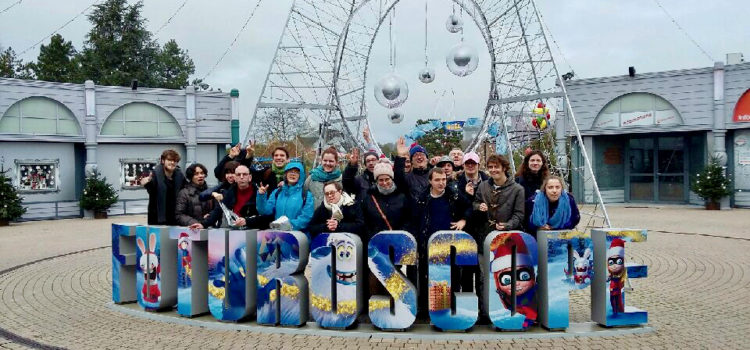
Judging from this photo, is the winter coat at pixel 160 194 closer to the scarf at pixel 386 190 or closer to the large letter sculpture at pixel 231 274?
the large letter sculpture at pixel 231 274

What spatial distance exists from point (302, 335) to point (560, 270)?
2506 mm

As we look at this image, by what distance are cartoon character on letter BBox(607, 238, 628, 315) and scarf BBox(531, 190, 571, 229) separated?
20.2 inches

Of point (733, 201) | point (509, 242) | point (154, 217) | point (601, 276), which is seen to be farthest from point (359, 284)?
point (733, 201)

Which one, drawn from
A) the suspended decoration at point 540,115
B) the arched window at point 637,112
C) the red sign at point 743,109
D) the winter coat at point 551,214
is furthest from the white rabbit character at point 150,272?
the red sign at point 743,109

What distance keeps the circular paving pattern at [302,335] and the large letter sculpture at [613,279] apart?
0.71 ft

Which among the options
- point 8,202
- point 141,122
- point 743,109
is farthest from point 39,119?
point 743,109

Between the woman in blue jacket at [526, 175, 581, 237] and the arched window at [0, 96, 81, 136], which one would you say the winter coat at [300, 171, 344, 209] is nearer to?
the woman in blue jacket at [526, 175, 581, 237]

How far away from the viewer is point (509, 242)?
18.7 ft

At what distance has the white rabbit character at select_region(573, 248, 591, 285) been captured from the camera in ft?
19.1

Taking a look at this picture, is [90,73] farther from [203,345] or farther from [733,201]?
[203,345]

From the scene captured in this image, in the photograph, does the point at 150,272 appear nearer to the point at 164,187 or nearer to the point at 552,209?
the point at 164,187

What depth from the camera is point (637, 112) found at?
22.9 metres

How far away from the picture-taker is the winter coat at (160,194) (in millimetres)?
7109

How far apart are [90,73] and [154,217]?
4287 centimetres
